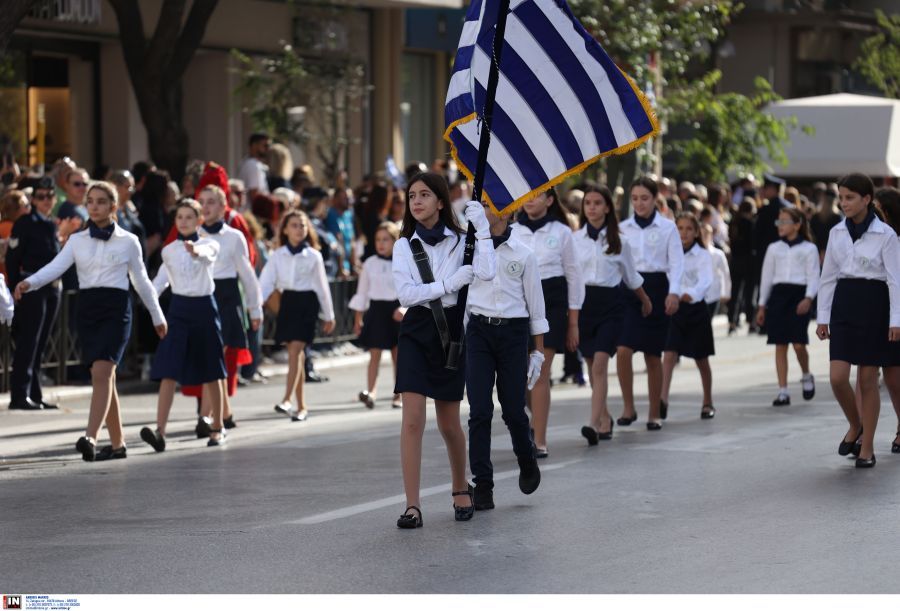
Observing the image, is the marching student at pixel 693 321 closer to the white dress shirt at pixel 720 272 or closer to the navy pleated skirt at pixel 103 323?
the white dress shirt at pixel 720 272

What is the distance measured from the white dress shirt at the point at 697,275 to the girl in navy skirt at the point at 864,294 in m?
3.29

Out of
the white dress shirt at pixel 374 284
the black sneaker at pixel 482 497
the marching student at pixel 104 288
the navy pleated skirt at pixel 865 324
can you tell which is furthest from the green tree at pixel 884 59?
the black sneaker at pixel 482 497

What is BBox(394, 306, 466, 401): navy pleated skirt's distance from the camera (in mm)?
9156

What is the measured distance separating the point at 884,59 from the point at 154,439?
41.7 meters

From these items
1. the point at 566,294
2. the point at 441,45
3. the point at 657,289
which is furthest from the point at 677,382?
the point at 441,45

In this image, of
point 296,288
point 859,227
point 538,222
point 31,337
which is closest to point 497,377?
point 538,222

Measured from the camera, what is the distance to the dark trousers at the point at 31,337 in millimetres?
15180

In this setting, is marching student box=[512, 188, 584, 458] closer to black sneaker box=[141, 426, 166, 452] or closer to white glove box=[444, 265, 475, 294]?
black sneaker box=[141, 426, 166, 452]

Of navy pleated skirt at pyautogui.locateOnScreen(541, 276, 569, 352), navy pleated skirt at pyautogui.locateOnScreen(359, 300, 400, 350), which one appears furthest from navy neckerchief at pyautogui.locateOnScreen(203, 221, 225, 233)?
navy pleated skirt at pyautogui.locateOnScreen(359, 300, 400, 350)

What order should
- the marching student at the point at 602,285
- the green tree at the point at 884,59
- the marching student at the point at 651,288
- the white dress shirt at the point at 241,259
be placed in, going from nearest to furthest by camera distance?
the marching student at the point at 602,285, the white dress shirt at the point at 241,259, the marching student at the point at 651,288, the green tree at the point at 884,59
